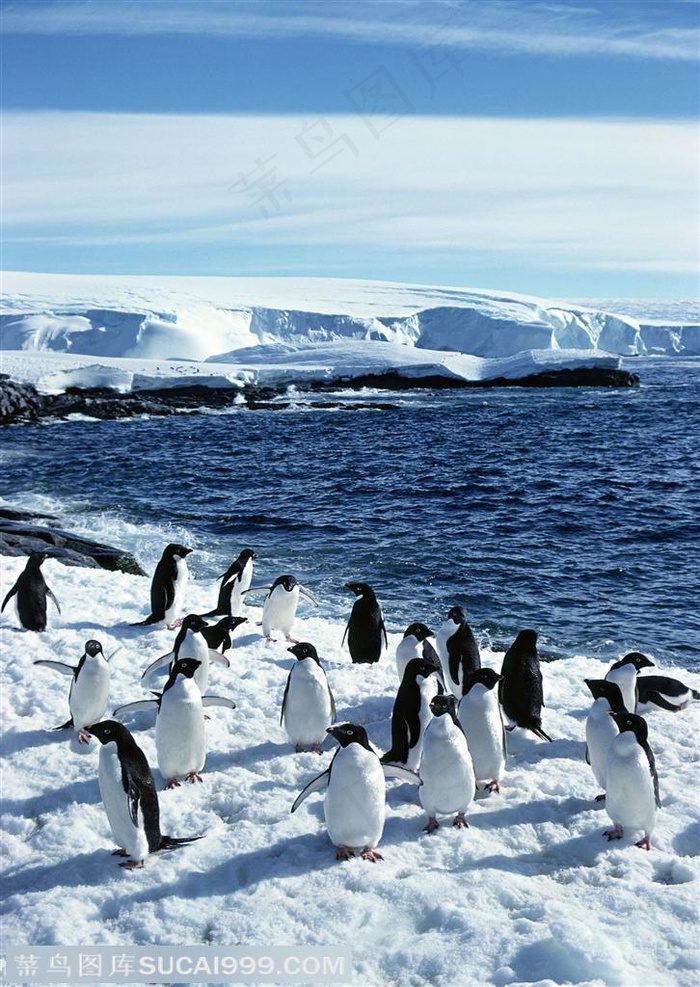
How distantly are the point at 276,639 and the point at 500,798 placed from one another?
3.72 meters

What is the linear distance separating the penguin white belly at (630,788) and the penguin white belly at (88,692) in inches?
149

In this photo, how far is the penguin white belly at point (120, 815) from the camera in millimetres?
5531

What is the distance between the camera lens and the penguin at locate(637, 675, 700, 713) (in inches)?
312

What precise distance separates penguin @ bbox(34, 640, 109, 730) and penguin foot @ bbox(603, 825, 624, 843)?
3.82 metres

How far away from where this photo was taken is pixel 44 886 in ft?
17.7

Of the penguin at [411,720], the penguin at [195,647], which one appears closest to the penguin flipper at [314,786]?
the penguin at [411,720]

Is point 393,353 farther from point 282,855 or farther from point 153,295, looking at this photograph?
point 282,855

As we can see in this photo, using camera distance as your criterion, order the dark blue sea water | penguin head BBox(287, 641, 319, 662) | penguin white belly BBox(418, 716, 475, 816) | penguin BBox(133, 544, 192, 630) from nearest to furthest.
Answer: penguin white belly BBox(418, 716, 475, 816) < penguin head BBox(287, 641, 319, 662) < penguin BBox(133, 544, 192, 630) < the dark blue sea water

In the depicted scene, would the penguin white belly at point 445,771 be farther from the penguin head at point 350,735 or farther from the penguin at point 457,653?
the penguin at point 457,653

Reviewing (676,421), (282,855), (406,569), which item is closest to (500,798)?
(282,855)

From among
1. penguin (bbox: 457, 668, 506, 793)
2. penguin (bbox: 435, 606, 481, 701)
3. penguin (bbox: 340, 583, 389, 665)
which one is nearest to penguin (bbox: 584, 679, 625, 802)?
penguin (bbox: 457, 668, 506, 793)

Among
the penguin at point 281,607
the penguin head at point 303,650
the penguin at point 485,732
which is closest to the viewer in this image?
the penguin at point 485,732

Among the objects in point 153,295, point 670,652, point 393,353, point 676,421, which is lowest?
point 670,652

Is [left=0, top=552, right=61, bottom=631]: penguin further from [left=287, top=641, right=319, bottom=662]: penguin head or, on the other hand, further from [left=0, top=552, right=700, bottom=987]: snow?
[left=287, top=641, right=319, bottom=662]: penguin head
